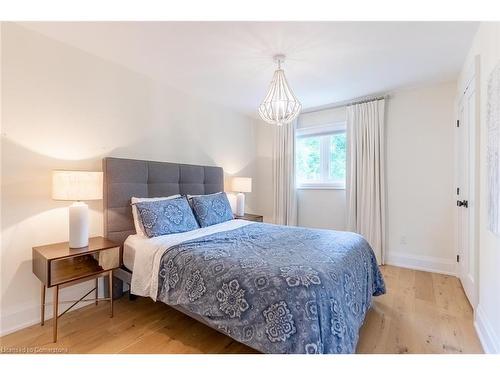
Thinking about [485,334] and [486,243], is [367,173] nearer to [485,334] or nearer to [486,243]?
[486,243]

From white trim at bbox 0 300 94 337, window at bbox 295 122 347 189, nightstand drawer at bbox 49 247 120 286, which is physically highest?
window at bbox 295 122 347 189

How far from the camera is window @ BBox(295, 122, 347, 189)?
3.78m

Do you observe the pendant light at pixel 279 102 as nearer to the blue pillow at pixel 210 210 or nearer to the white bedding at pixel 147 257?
the blue pillow at pixel 210 210

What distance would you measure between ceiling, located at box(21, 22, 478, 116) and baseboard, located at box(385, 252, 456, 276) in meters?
2.21

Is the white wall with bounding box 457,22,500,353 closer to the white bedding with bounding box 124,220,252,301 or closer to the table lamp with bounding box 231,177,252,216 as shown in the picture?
the white bedding with bounding box 124,220,252,301

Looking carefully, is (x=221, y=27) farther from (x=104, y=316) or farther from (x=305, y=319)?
(x=104, y=316)

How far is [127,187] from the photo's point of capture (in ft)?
7.79

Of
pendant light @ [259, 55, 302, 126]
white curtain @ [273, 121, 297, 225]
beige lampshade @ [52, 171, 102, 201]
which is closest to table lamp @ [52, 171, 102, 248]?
beige lampshade @ [52, 171, 102, 201]

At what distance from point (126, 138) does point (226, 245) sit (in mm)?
1641

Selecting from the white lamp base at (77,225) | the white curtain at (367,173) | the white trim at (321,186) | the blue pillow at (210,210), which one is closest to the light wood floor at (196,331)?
the white lamp base at (77,225)

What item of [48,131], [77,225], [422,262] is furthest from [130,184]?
[422,262]

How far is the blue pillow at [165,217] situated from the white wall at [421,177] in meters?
2.73

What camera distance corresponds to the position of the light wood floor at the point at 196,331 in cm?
163

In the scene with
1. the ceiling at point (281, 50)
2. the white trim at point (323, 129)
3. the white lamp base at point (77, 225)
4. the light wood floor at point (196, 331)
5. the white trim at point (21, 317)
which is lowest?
the light wood floor at point (196, 331)
